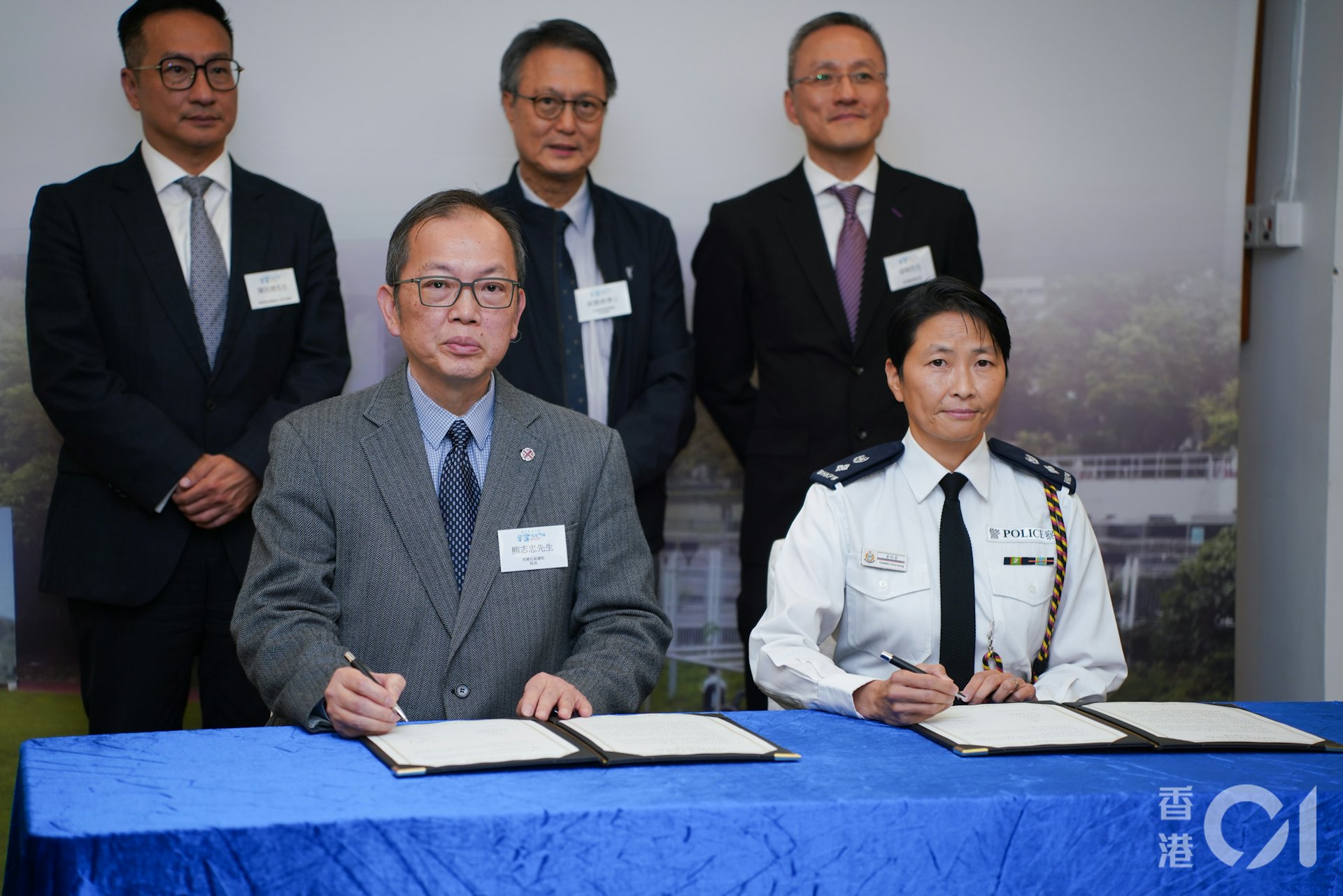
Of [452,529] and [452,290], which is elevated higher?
[452,290]

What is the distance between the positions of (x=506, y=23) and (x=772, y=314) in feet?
4.28

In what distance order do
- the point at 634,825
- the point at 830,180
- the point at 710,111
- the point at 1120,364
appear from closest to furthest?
the point at 634,825
the point at 830,180
the point at 710,111
the point at 1120,364

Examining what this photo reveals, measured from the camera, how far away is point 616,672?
2186 millimetres

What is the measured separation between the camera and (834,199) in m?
3.64

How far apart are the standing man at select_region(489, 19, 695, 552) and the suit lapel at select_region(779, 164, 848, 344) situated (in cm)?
35

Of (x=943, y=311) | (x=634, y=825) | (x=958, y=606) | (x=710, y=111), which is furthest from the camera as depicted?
(x=710, y=111)

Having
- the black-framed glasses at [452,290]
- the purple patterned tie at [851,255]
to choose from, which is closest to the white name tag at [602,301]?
the purple patterned tie at [851,255]

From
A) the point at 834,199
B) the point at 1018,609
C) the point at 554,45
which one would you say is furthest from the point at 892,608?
the point at 554,45

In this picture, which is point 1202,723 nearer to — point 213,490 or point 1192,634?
point 213,490

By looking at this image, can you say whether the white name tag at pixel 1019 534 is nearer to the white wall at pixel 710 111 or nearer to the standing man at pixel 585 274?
the standing man at pixel 585 274

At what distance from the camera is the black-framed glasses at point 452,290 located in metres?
2.26

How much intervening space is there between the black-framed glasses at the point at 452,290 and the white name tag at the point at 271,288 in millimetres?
1103

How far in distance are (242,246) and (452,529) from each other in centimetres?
142

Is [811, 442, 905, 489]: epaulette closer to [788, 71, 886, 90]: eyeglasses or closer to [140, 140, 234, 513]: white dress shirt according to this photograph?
[788, 71, 886, 90]: eyeglasses
